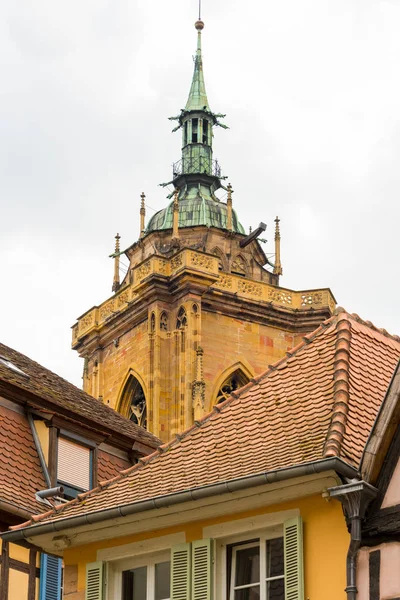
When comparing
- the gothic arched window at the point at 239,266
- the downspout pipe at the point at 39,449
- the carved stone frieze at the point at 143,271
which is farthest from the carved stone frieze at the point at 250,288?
the downspout pipe at the point at 39,449

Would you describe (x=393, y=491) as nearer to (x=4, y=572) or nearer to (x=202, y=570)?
(x=202, y=570)

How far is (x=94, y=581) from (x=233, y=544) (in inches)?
60.8

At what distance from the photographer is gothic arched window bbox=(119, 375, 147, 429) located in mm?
66312

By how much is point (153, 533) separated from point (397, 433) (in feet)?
9.09

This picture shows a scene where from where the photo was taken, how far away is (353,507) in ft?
50.7

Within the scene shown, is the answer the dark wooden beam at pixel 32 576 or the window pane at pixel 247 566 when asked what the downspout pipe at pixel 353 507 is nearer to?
the window pane at pixel 247 566

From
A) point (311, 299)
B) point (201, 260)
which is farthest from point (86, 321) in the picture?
point (311, 299)

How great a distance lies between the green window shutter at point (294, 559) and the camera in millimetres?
15586

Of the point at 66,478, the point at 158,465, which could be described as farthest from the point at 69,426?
the point at 158,465

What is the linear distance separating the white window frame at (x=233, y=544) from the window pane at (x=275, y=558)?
Result: 43 millimetres

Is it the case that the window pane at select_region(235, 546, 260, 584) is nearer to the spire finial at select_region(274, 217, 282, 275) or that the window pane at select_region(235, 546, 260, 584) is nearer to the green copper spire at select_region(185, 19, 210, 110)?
the spire finial at select_region(274, 217, 282, 275)

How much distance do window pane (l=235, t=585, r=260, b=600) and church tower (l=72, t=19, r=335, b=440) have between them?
46.1 meters

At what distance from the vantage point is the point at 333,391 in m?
17.4

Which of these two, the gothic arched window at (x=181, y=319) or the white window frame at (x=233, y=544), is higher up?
the gothic arched window at (x=181, y=319)
